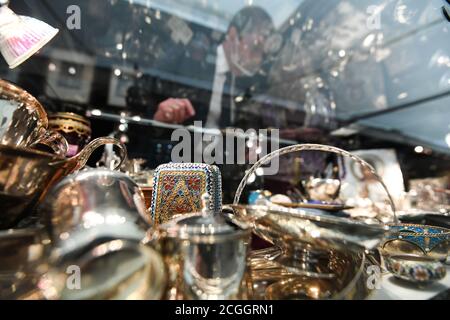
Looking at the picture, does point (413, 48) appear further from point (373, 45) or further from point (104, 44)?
point (104, 44)

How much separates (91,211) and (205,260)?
138 mm

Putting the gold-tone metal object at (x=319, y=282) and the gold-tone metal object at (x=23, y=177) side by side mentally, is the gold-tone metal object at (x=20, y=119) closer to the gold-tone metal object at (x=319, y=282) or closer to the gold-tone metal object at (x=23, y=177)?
the gold-tone metal object at (x=23, y=177)

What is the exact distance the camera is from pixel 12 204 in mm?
314

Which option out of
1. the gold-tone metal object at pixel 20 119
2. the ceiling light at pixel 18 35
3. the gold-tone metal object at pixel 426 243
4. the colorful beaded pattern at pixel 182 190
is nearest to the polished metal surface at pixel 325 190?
the gold-tone metal object at pixel 426 243

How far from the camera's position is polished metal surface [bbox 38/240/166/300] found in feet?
0.72

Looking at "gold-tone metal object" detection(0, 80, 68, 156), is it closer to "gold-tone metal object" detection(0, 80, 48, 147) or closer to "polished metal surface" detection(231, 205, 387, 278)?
"gold-tone metal object" detection(0, 80, 48, 147)

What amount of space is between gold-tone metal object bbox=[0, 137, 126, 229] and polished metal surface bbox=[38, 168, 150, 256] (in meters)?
0.06

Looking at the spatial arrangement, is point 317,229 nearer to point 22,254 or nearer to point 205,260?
point 205,260

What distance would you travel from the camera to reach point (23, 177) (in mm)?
304

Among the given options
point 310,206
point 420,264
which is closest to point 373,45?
point 310,206

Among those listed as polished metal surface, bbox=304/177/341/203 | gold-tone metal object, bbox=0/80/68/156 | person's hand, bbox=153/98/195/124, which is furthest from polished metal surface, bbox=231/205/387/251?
person's hand, bbox=153/98/195/124

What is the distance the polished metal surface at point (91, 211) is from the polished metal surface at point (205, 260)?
4 centimetres

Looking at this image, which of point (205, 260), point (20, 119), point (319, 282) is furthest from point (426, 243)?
point (20, 119)
